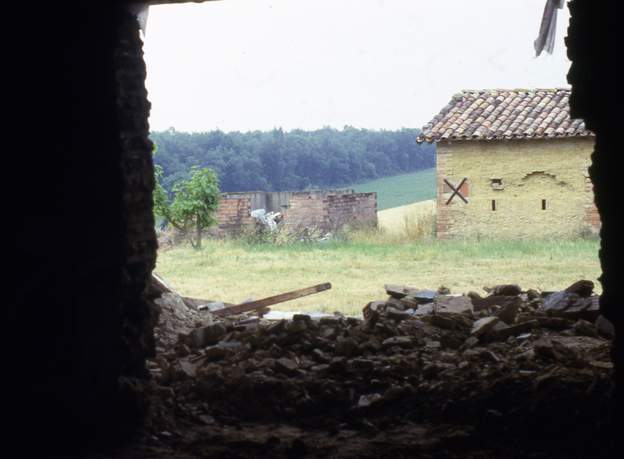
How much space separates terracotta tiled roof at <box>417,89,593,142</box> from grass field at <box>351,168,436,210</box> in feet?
41.3

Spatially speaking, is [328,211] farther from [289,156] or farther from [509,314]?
[289,156]

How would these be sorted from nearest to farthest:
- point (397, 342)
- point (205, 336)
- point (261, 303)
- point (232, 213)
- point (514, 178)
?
point (397, 342), point (205, 336), point (261, 303), point (514, 178), point (232, 213)

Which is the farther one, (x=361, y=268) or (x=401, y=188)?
(x=401, y=188)

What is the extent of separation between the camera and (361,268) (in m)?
17.0

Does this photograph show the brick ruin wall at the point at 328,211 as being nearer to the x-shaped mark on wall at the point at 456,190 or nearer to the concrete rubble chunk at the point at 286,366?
the x-shaped mark on wall at the point at 456,190

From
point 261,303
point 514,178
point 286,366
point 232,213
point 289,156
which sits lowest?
point 286,366

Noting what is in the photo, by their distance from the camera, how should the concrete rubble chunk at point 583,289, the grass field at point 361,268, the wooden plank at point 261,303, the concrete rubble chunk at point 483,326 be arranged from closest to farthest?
the concrete rubble chunk at point 483,326 → the concrete rubble chunk at point 583,289 → the wooden plank at point 261,303 → the grass field at point 361,268

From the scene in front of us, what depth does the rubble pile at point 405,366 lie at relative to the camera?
554 cm

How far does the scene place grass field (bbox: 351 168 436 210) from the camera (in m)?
35.3

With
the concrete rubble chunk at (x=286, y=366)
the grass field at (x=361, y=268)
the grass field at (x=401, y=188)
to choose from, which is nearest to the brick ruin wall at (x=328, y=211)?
the grass field at (x=361, y=268)

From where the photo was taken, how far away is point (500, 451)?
4.89 metres

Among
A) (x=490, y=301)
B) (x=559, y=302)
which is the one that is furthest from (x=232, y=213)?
(x=559, y=302)

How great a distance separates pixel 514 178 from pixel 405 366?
1368 cm

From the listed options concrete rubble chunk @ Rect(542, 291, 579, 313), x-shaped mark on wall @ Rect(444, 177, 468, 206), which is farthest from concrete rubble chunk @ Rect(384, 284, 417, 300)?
x-shaped mark on wall @ Rect(444, 177, 468, 206)
